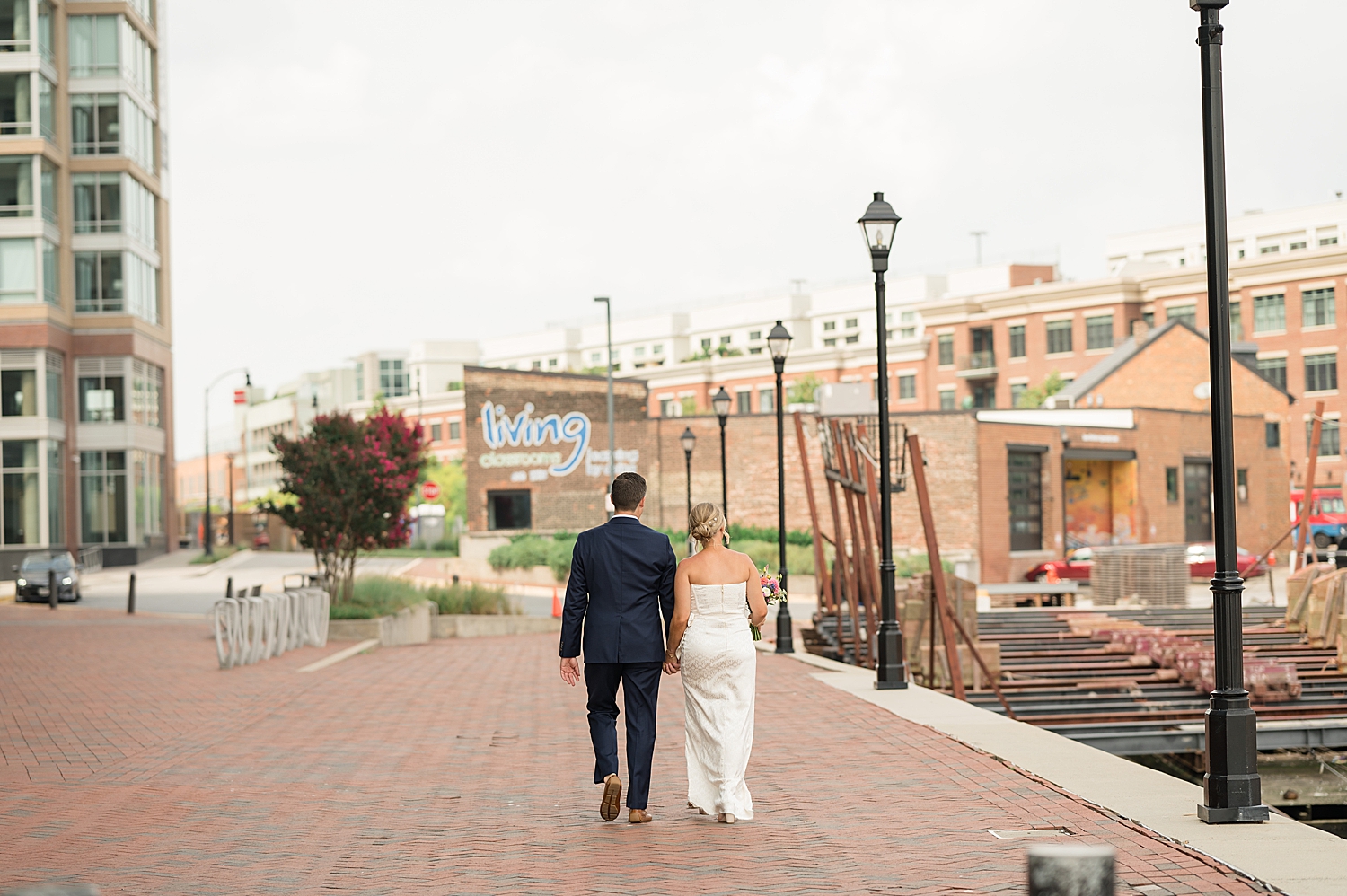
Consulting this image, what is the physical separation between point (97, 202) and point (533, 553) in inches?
948

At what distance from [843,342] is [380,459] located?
282 feet

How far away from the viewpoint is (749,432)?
5531 centimetres

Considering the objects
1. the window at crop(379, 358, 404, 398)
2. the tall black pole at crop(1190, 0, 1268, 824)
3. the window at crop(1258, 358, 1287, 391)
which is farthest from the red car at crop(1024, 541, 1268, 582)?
the window at crop(379, 358, 404, 398)

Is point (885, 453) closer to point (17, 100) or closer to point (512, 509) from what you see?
point (512, 509)

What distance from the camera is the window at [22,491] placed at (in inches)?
2128

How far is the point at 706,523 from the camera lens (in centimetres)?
820

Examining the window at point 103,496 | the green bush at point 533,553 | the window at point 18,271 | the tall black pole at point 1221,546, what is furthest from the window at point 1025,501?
the tall black pole at point 1221,546

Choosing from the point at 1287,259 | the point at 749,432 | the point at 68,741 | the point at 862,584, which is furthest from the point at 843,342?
the point at 68,741

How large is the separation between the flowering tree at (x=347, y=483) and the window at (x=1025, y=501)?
1277 inches

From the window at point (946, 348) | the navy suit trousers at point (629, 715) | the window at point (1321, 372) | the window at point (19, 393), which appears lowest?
the navy suit trousers at point (629, 715)

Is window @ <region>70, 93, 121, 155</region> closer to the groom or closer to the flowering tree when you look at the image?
the flowering tree

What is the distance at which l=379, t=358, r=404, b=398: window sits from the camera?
13325 cm

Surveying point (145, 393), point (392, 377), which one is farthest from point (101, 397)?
point (392, 377)

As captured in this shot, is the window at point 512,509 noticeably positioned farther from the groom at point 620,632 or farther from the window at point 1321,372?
the groom at point 620,632
